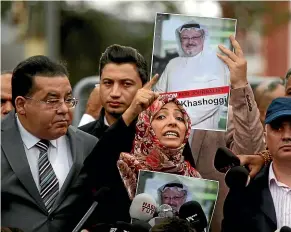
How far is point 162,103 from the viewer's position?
5320mm

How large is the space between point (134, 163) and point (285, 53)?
30.6 m

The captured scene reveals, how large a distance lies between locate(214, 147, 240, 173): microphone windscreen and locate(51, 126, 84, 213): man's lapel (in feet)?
2.58

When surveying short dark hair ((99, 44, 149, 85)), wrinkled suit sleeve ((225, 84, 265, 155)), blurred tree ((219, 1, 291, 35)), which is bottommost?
wrinkled suit sleeve ((225, 84, 265, 155))

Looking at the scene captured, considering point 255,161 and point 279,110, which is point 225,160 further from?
point 279,110

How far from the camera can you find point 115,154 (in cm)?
536

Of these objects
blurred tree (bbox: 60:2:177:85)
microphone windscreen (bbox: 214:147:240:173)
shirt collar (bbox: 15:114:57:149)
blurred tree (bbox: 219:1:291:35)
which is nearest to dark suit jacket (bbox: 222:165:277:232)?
microphone windscreen (bbox: 214:147:240:173)

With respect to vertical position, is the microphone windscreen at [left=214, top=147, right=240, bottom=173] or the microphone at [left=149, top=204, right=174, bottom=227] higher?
the microphone windscreen at [left=214, top=147, right=240, bottom=173]

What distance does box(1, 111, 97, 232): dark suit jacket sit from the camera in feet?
17.1

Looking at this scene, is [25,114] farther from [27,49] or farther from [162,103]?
[27,49]

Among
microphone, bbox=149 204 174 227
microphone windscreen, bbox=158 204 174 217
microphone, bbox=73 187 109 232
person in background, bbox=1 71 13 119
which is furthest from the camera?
person in background, bbox=1 71 13 119

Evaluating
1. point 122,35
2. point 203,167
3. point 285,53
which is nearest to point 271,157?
point 203,167

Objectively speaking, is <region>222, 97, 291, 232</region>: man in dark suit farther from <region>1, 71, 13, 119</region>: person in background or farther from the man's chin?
<region>1, 71, 13, 119</region>: person in background

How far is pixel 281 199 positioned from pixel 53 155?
4.21ft

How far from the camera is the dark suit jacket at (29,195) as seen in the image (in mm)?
5199
